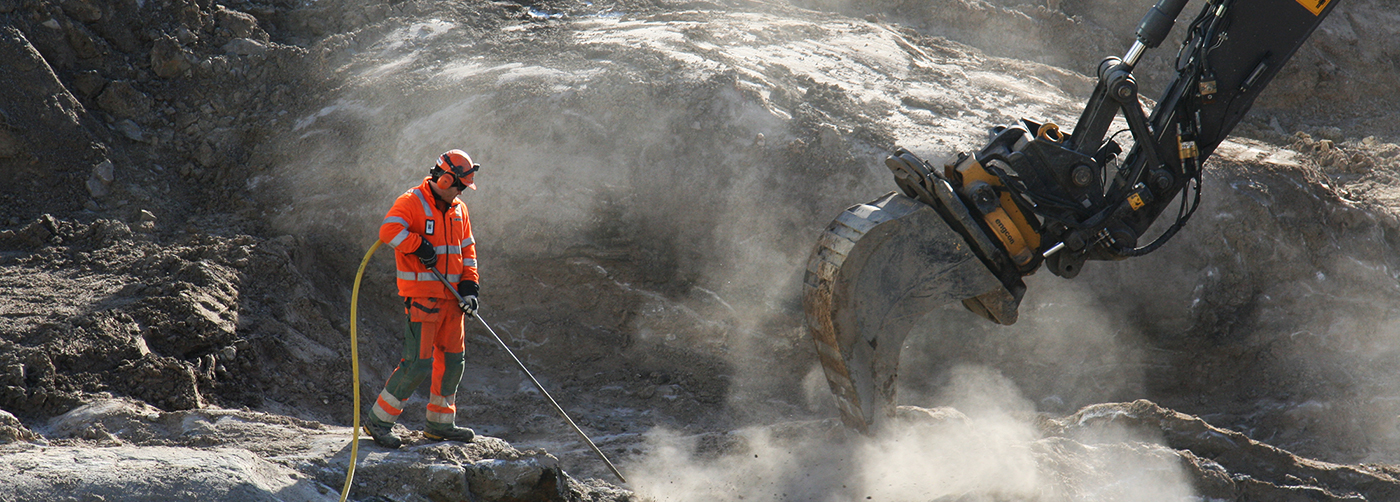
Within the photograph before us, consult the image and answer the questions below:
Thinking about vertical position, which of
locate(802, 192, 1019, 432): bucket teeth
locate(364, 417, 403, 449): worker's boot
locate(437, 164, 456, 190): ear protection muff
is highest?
locate(437, 164, 456, 190): ear protection muff

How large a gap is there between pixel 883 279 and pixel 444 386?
7.90 ft

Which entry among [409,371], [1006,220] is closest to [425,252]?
[409,371]

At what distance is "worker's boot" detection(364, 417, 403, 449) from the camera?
449 centimetres

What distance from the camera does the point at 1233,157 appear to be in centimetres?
766

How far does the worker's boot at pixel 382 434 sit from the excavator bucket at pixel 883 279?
2185 millimetres

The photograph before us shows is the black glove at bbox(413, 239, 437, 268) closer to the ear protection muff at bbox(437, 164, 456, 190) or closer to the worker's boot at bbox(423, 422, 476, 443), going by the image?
the ear protection muff at bbox(437, 164, 456, 190)

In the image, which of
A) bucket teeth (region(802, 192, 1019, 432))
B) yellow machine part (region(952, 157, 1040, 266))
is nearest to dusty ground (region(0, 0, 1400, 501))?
bucket teeth (region(802, 192, 1019, 432))

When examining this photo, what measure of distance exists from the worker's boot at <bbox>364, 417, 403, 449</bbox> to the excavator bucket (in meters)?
2.18

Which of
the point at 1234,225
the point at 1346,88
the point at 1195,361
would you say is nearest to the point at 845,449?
the point at 1195,361

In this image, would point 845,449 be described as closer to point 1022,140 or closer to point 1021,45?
point 1022,140

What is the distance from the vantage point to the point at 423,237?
4555 millimetres

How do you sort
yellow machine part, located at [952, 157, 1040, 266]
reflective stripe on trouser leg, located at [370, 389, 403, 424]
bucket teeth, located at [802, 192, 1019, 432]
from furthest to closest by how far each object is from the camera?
reflective stripe on trouser leg, located at [370, 389, 403, 424], yellow machine part, located at [952, 157, 1040, 266], bucket teeth, located at [802, 192, 1019, 432]

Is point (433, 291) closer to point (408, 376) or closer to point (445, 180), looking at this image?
point (408, 376)

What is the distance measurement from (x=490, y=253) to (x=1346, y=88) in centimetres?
1017
